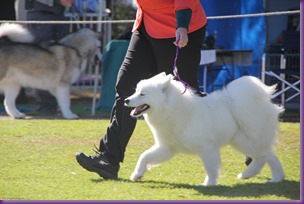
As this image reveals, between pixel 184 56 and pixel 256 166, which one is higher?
pixel 184 56

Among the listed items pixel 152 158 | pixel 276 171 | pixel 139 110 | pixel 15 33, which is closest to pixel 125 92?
pixel 139 110

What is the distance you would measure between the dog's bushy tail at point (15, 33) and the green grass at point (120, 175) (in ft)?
7.11

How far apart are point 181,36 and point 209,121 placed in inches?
24.4

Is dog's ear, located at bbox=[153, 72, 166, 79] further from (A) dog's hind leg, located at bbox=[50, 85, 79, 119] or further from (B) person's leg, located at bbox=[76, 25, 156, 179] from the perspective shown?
(A) dog's hind leg, located at bbox=[50, 85, 79, 119]

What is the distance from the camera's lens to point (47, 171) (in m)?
5.51

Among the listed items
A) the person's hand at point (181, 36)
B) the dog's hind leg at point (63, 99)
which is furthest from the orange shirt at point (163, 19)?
the dog's hind leg at point (63, 99)

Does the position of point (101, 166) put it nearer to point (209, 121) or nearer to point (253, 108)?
point (209, 121)

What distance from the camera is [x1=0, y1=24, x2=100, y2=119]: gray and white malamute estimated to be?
31.4 ft

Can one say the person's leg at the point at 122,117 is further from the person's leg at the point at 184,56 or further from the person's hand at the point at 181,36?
the person's hand at the point at 181,36

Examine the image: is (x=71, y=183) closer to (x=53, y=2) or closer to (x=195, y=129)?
(x=195, y=129)

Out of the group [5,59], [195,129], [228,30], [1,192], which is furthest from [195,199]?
[228,30]

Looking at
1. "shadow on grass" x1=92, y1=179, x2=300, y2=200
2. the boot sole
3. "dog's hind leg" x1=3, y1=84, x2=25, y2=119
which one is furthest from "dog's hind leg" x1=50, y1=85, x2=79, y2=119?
"shadow on grass" x1=92, y1=179, x2=300, y2=200

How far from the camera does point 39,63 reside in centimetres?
976

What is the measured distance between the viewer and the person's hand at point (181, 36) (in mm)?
4777
